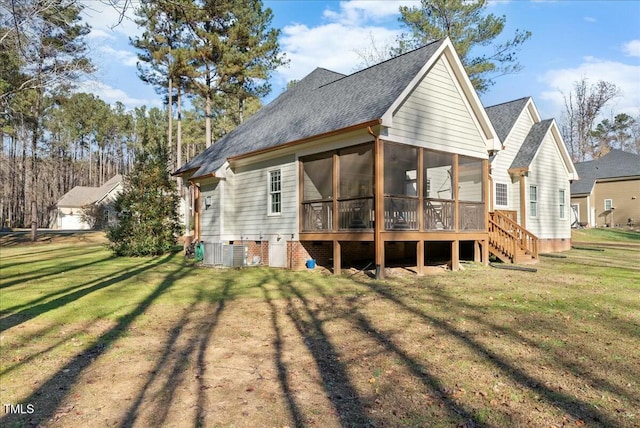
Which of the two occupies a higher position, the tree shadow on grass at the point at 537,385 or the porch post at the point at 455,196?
the porch post at the point at 455,196

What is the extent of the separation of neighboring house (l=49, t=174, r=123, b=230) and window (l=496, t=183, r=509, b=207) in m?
38.9

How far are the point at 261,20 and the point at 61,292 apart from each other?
2267 cm

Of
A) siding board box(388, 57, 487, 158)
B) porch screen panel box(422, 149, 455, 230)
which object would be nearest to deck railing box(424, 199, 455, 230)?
porch screen panel box(422, 149, 455, 230)

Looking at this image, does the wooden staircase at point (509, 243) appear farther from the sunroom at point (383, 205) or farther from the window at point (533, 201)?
the window at point (533, 201)

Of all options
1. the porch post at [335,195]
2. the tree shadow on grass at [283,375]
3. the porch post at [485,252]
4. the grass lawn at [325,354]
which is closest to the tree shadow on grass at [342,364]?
the grass lawn at [325,354]

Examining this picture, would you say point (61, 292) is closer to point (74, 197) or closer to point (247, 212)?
point (247, 212)

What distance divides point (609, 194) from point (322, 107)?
110 feet

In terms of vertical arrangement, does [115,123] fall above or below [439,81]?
above

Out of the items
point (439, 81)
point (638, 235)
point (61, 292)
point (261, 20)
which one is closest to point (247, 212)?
point (61, 292)

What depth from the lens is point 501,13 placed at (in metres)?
24.2

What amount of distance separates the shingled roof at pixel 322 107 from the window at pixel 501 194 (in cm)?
781

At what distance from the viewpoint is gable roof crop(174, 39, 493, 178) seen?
37.2ft

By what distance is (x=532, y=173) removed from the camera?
728 inches

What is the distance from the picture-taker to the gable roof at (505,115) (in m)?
18.7
